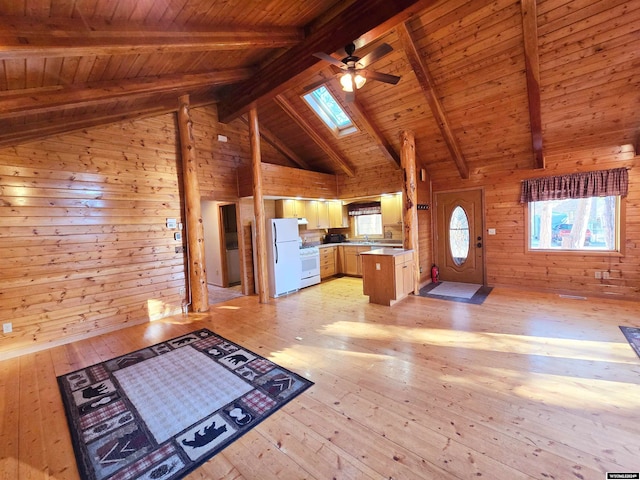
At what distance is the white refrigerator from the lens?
5645mm

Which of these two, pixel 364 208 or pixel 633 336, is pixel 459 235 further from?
pixel 633 336

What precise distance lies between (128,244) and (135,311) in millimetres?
1089

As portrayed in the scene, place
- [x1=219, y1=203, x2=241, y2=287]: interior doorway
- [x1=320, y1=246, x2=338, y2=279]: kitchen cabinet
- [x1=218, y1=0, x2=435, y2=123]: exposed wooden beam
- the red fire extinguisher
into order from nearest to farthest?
[x1=218, y1=0, x2=435, y2=123]: exposed wooden beam, the red fire extinguisher, [x1=219, y1=203, x2=241, y2=287]: interior doorway, [x1=320, y1=246, x2=338, y2=279]: kitchen cabinet

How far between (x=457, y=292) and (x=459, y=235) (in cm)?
151

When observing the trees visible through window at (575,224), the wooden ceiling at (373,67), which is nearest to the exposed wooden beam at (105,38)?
the wooden ceiling at (373,67)

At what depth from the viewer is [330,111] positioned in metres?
5.84

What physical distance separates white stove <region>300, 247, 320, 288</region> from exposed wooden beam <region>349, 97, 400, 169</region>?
2686 millimetres

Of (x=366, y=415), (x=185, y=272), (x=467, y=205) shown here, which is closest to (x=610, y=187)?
(x=467, y=205)

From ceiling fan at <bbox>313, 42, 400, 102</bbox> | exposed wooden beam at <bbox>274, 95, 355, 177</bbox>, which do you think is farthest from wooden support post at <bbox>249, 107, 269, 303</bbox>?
ceiling fan at <bbox>313, 42, 400, 102</bbox>

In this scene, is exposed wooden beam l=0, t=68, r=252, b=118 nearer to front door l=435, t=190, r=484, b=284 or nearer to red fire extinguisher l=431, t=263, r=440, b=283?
front door l=435, t=190, r=484, b=284

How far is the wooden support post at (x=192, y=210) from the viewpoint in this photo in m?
4.81

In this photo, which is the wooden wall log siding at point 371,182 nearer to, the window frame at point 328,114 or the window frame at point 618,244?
the window frame at point 328,114

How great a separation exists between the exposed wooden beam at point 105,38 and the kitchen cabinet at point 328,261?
473cm

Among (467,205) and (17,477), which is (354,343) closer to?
(17,477)
